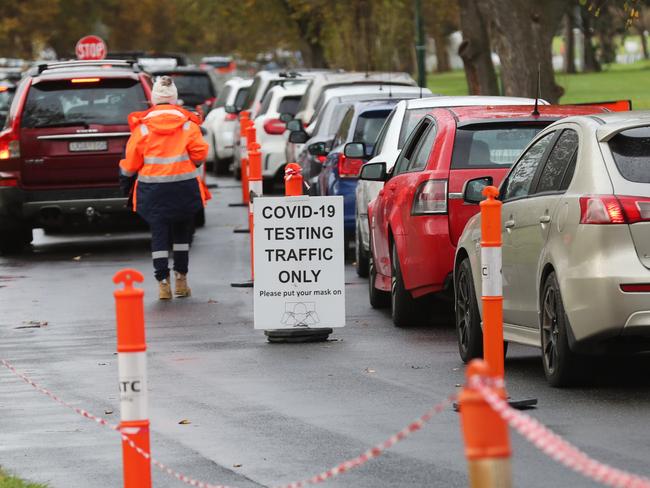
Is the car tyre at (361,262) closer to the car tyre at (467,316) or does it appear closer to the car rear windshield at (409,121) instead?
the car rear windshield at (409,121)

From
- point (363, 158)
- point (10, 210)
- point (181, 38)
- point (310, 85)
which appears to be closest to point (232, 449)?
point (363, 158)

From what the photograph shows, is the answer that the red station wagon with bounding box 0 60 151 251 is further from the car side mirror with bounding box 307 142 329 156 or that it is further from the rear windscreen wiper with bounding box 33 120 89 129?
the car side mirror with bounding box 307 142 329 156

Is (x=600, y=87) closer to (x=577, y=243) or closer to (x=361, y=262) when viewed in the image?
(x=361, y=262)

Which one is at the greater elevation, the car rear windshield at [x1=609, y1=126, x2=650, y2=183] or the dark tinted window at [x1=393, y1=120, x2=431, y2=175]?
the car rear windshield at [x1=609, y1=126, x2=650, y2=183]

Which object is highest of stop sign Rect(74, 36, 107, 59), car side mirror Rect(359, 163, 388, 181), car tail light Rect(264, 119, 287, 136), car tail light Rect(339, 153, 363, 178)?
stop sign Rect(74, 36, 107, 59)

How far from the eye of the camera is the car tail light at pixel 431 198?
12.7m

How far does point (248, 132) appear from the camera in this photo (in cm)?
2377

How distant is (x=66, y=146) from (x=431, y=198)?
787cm

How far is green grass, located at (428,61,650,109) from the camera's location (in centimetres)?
6272

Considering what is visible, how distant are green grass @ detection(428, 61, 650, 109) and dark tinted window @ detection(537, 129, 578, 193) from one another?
133ft

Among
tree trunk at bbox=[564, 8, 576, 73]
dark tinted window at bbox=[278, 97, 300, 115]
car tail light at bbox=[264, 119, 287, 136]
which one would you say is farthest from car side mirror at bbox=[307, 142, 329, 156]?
tree trunk at bbox=[564, 8, 576, 73]

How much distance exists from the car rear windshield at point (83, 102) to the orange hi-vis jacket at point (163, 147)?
13.1 ft

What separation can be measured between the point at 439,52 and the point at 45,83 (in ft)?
319

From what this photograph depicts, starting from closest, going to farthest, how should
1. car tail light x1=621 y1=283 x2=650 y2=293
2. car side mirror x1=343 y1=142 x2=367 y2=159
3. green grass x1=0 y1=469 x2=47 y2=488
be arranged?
A: green grass x1=0 y1=469 x2=47 y2=488 < car tail light x1=621 y1=283 x2=650 y2=293 < car side mirror x1=343 y1=142 x2=367 y2=159
